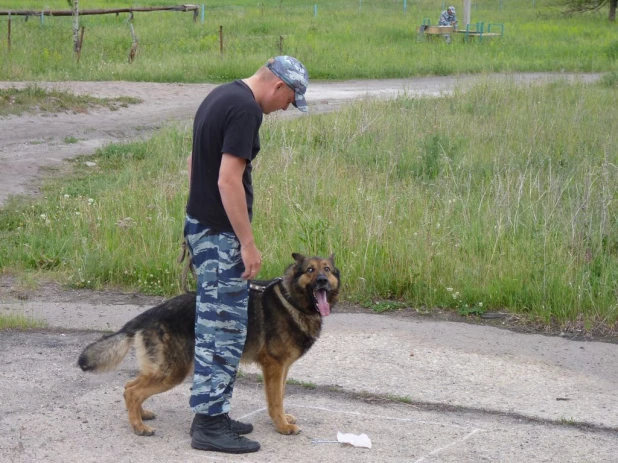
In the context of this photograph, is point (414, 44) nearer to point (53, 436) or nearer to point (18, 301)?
point (18, 301)

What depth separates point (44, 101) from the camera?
17578mm

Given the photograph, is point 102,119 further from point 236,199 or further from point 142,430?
point 236,199

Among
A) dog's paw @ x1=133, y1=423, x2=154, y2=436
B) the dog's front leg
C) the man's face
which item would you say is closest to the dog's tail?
dog's paw @ x1=133, y1=423, x2=154, y2=436

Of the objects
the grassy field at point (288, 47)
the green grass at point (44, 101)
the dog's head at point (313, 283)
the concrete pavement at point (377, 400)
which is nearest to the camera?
the concrete pavement at point (377, 400)

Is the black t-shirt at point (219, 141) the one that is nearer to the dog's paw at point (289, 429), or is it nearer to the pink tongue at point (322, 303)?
the pink tongue at point (322, 303)

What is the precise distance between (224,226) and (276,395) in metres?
1.12

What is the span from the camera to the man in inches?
173

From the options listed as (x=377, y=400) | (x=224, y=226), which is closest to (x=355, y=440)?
(x=377, y=400)

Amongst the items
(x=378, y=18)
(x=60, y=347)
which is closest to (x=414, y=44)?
(x=378, y=18)

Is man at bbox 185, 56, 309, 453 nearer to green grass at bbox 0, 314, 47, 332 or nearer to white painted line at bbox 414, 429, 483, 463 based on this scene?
white painted line at bbox 414, 429, 483, 463

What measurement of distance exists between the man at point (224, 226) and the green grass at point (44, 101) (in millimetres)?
13068

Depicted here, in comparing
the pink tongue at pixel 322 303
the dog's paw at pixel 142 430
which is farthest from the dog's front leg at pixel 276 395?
the dog's paw at pixel 142 430

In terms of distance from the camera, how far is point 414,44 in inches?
1268

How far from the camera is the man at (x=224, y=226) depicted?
173 inches
